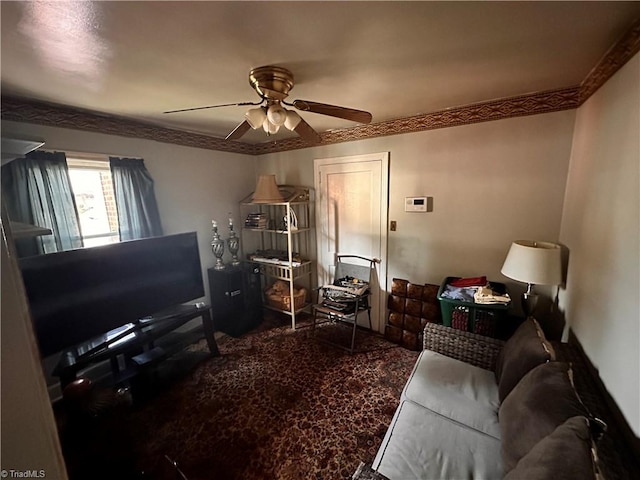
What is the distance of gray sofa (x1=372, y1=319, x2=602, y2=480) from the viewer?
82cm

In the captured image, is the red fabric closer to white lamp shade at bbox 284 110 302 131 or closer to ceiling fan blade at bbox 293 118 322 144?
ceiling fan blade at bbox 293 118 322 144

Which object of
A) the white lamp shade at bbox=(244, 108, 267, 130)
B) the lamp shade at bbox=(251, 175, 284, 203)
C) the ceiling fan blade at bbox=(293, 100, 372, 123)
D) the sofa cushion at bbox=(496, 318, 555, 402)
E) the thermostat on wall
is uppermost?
the ceiling fan blade at bbox=(293, 100, 372, 123)

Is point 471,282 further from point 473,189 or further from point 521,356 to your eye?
point 521,356

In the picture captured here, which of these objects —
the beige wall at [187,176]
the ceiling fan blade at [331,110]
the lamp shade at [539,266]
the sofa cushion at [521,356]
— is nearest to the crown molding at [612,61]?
the lamp shade at [539,266]

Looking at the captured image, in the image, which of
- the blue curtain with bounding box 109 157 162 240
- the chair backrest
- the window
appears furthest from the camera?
the chair backrest

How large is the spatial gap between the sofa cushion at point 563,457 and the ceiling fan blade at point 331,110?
1649 millimetres

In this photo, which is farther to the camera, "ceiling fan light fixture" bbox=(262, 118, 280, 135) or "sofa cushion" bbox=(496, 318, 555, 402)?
"ceiling fan light fixture" bbox=(262, 118, 280, 135)

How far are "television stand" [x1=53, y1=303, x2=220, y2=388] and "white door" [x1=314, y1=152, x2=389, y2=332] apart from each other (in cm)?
160

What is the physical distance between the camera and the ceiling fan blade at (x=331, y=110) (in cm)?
146

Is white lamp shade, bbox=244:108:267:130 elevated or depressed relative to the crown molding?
depressed

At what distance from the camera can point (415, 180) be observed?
2561 mm

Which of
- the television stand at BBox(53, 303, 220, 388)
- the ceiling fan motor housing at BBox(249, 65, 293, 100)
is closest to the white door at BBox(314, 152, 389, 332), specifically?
the ceiling fan motor housing at BBox(249, 65, 293, 100)

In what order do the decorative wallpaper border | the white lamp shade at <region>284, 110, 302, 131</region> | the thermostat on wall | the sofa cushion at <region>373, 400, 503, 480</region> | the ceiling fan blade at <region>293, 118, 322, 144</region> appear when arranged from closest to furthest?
the sofa cushion at <region>373, 400, 503, 480</region>
the decorative wallpaper border
the white lamp shade at <region>284, 110, 302, 131</region>
the ceiling fan blade at <region>293, 118, 322, 144</region>
the thermostat on wall

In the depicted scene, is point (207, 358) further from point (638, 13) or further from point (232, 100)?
point (638, 13)
